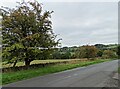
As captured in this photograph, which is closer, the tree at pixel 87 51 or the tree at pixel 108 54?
the tree at pixel 87 51

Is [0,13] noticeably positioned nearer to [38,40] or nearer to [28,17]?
[28,17]

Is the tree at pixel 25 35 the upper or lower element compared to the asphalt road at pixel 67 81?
upper

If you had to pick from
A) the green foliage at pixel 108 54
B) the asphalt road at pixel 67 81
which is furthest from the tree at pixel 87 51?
the asphalt road at pixel 67 81

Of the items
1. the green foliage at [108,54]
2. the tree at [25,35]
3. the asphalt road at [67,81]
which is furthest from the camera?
the green foliage at [108,54]

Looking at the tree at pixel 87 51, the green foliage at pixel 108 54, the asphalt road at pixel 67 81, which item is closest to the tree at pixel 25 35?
the asphalt road at pixel 67 81

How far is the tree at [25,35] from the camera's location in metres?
30.2

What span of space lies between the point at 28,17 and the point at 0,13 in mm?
3373

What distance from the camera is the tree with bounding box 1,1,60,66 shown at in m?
30.2

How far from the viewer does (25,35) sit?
3152 cm

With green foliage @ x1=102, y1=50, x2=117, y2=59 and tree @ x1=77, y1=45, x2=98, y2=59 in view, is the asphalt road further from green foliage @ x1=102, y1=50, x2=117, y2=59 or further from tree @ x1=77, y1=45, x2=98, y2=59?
green foliage @ x1=102, y1=50, x2=117, y2=59

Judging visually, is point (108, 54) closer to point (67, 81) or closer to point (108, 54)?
point (108, 54)

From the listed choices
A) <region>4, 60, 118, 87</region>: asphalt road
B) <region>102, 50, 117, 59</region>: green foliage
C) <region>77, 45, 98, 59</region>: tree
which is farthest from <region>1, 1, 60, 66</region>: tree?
<region>102, 50, 117, 59</region>: green foliage

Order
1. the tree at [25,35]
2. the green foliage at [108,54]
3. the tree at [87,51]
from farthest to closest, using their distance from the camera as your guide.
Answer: the green foliage at [108,54] → the tree at [87,51] → the tree at [25,35]

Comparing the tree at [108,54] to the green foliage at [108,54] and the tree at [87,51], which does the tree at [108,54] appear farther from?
the tree at [87,51]
